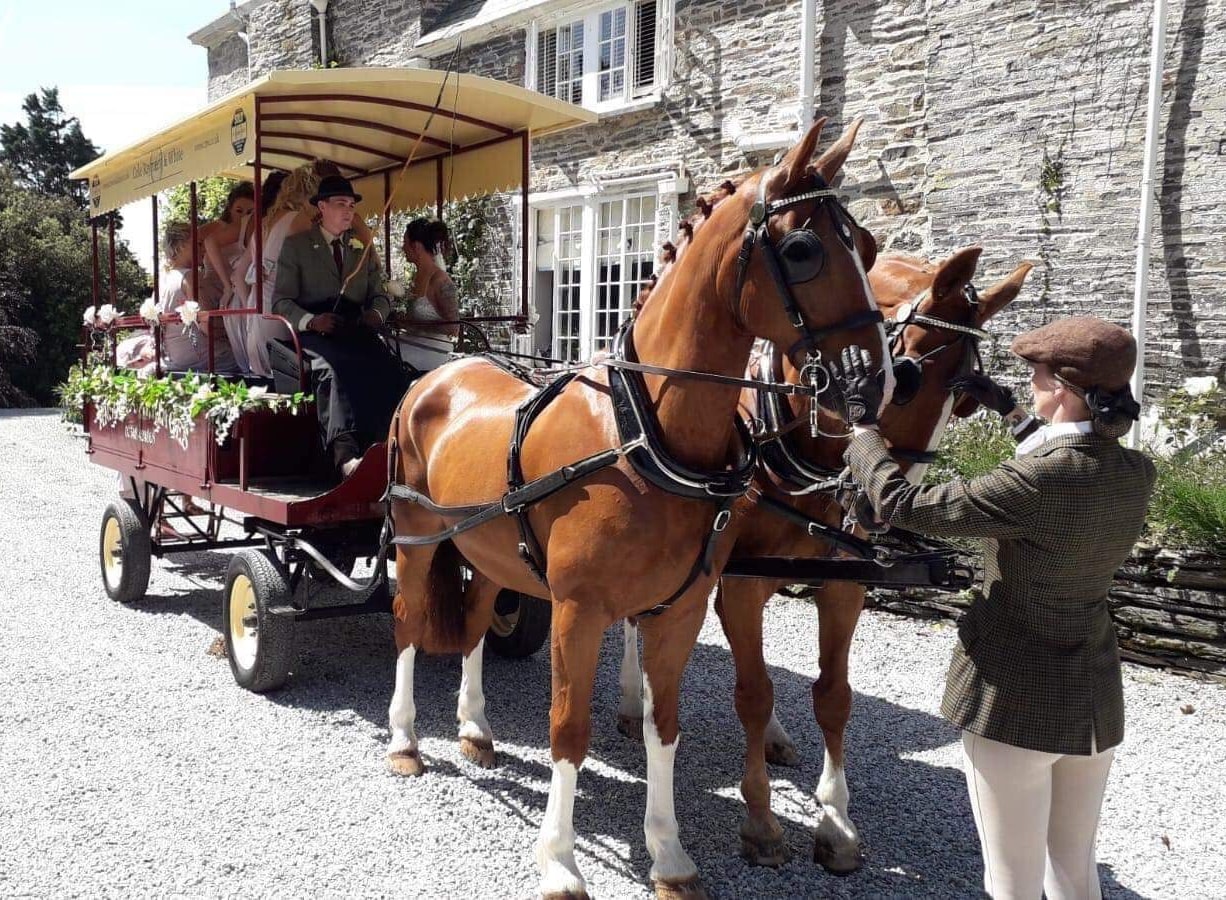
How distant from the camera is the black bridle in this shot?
248 centimetres

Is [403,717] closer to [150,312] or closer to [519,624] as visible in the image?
[519,624]

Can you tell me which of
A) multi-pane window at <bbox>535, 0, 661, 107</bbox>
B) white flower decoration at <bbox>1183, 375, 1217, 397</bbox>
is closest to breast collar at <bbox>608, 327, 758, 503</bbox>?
white flower decoration at <bbox>1183, 375, 1217, 397</bbox>

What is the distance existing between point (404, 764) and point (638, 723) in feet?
3.79

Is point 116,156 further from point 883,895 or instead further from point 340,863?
point 883,895

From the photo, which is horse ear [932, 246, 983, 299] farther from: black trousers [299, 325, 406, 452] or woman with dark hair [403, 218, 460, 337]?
woman with dark hair [403, 218, 460, 337]

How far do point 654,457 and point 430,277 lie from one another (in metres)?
3.70

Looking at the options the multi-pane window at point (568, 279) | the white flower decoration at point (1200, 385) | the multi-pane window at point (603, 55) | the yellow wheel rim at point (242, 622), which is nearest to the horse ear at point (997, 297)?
the yellow wheel rim at point (242, 622)

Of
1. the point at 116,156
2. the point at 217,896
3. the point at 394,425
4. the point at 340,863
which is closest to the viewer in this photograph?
the point at 217,896

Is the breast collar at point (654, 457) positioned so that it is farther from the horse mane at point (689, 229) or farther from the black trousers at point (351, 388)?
the black trousers at point (351, 388)

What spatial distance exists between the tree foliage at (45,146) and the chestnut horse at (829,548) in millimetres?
49011

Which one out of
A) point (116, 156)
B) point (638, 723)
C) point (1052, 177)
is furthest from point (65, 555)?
point (1052, 177)

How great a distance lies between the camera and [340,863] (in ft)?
10.9

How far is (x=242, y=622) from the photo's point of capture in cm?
512

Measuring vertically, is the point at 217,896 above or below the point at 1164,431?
below
